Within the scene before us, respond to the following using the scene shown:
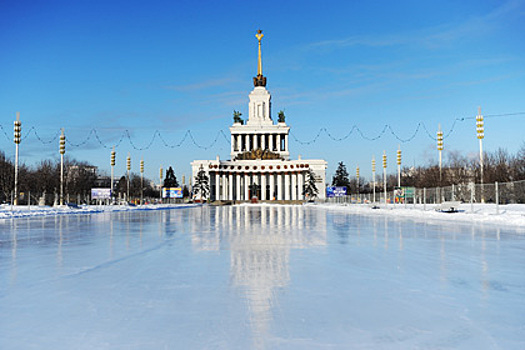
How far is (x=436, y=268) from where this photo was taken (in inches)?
326

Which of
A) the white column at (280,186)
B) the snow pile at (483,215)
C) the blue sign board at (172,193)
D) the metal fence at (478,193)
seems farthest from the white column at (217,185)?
the snow pile at (483,215)

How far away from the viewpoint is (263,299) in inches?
225

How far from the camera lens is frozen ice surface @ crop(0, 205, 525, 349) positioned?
4.18 meters

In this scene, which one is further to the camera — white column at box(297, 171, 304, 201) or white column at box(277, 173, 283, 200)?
white column at box(277, 173, 283, 200)

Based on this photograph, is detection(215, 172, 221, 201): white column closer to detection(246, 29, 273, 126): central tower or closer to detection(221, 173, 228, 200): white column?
detection(221, 173, 228, 200): white column

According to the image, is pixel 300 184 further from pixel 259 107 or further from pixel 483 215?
pixel 483 215

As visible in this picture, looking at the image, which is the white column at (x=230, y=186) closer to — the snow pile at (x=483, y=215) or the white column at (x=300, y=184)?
the white column at (x=300, y=184)

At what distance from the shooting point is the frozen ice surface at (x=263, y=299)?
13.7 ft

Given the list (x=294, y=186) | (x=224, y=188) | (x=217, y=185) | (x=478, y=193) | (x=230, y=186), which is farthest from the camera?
(x=230, y=186)

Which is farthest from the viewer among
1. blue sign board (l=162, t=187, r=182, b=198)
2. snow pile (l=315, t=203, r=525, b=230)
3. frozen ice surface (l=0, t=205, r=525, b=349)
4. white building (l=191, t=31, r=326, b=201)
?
white building (l=191, t=31, r=326, b=201)

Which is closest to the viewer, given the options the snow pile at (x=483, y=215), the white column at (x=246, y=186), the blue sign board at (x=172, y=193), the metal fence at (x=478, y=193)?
the snow pile at (x=483, y=215)

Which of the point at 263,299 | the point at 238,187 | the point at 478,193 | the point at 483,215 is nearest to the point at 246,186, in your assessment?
the point at 238,187

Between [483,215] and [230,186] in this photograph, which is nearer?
[483,215]

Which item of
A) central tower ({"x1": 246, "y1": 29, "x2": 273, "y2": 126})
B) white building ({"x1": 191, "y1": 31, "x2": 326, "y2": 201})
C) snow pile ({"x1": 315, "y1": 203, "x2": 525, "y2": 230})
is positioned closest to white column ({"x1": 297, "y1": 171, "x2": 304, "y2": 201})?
white building ({"x1": 191, "y1": 31, "x2": 326, "y2": 201})
